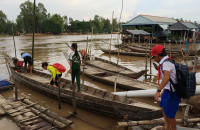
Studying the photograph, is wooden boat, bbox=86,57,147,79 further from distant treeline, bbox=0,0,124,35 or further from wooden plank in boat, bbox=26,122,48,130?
distant treeline, bbox=0,0,124,35

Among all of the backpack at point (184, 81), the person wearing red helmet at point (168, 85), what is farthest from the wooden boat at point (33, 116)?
the backpack at point (184, 81)

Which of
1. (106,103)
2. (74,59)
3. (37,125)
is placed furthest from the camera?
(74,59)

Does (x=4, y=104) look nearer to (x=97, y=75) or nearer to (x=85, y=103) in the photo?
(x=85, y=103)

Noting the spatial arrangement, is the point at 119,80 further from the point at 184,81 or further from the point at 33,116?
the point at 184,81

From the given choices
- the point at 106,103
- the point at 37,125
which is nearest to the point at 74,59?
the point at 106,103

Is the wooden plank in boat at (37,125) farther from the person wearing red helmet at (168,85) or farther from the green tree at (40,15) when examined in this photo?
the green tree at (40,15)

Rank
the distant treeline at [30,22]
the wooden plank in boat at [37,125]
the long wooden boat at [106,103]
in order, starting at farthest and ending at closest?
the distant treeline at [30,22]
the wooden plank in boat at [37,125]
the long wooden boat at [106,103]

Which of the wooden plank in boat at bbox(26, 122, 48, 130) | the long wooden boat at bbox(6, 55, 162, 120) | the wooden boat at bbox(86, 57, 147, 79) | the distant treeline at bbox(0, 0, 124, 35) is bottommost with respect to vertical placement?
the wooden plank in boat at bbox(26, 122, 48, 130)

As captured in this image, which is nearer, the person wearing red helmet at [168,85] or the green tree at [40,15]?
the person wearing red helmet at [168,85]

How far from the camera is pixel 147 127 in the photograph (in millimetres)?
3650

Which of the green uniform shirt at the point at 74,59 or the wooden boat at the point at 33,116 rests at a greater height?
the green uniform shirt at the point at 74,59

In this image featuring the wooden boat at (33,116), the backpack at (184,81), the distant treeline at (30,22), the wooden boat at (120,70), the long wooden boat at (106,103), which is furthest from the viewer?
the distant treeline at (30,22)

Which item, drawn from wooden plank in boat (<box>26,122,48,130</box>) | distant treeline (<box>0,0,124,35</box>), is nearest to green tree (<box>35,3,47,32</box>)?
distant treeline (<box>0,0,124,35</box>)

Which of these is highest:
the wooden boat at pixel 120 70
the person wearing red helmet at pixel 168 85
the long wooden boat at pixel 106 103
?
the person wearing red helmet at pixel 168 85
